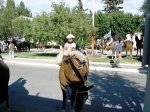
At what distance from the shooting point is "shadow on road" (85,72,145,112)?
651 cm

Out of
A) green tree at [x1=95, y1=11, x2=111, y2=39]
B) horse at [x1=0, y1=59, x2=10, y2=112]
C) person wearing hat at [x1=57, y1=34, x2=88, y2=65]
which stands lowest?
horse at [x1=0, y1=59, x2=10, y2=112]

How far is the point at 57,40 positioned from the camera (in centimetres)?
2127

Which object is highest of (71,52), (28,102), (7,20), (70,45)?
(7,20)

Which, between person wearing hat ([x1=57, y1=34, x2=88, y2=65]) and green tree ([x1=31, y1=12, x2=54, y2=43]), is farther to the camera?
green tree ([x1=31, y1=12, x2=54, y2=43])

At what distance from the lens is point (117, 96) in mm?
7816

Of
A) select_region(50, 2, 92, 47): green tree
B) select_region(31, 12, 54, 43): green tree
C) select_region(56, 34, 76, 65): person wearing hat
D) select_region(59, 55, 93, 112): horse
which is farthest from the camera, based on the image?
select_region(31, 12, 54, 43): green tree

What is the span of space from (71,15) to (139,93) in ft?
45.9

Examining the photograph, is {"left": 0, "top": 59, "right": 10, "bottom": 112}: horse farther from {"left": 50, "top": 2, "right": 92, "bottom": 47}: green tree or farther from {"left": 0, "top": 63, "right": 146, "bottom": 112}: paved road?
{"left": 50, "top": 2, "right": 92, "bottom": 47}: green tree

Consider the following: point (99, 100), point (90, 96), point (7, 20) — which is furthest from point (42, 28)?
point (99, 100)

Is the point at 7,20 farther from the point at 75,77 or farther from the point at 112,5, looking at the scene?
the point at 112,5

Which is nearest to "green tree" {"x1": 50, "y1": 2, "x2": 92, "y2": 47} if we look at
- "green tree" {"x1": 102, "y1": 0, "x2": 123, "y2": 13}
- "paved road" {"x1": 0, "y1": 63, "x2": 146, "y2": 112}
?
"paved road" {"x1": 0, "y1": 63, "x2": 146, "y2": 112}

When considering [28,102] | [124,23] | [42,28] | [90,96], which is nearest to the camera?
[28,102]

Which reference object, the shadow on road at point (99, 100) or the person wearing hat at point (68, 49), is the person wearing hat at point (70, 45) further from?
the shadow on road at point (99, 100)

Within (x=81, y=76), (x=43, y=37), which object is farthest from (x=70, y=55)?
(x=43, y=37)
